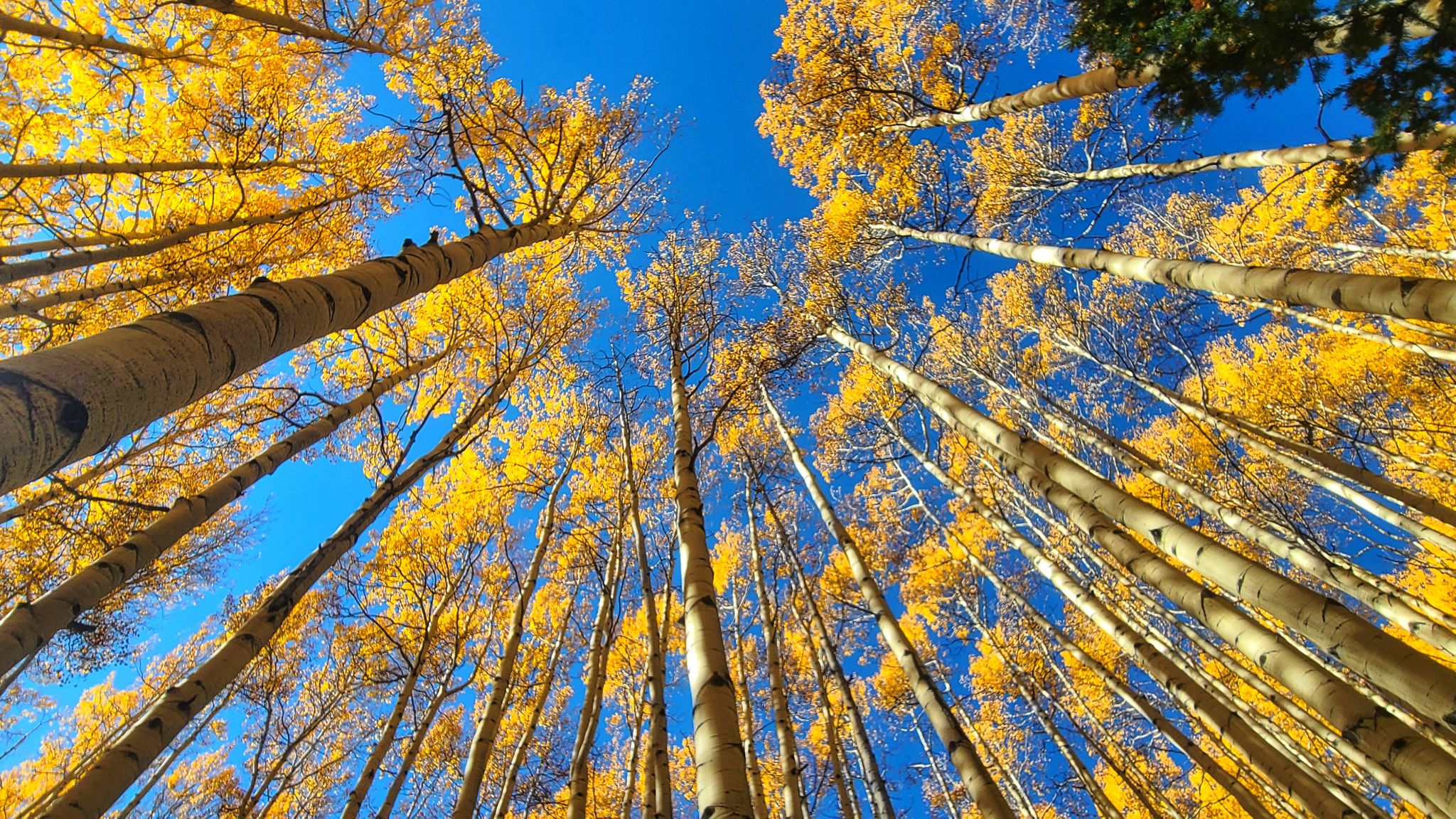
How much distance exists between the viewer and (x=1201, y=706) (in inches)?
134

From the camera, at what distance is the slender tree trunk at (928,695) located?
2.76 meters

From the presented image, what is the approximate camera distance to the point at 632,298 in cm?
921

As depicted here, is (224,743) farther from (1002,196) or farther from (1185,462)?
(1185,462)

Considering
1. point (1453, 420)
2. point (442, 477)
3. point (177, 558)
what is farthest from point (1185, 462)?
point (177, 558)

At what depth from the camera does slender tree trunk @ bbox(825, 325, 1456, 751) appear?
169 centimetres

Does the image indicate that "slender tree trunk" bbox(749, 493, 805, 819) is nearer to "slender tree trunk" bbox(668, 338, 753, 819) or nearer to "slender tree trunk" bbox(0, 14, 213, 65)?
"slender tree trunk" bbox(668, 338, 753, 819)

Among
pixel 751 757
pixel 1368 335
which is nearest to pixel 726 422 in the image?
pixel 751 757

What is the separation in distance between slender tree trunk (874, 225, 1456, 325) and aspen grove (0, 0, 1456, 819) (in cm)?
3

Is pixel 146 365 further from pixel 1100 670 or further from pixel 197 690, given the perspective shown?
pixel 1100 670

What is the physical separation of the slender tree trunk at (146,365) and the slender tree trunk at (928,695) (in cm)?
338

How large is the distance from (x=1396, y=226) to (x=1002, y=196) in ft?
29.4

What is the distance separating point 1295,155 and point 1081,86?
1583 mm

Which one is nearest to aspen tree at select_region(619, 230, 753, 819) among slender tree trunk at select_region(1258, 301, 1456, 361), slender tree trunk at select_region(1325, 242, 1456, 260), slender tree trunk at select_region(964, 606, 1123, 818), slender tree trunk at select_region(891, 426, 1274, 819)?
slender tree trunk at select_region(891, 426, 1274, 819)

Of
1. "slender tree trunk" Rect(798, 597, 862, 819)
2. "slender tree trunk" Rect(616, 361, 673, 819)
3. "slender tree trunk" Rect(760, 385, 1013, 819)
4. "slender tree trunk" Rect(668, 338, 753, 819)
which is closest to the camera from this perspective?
"slender tree trunk" Rect(668, 338, 753, 819)
